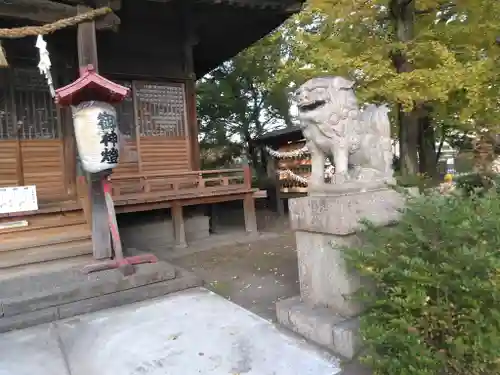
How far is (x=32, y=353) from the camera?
3475 mm

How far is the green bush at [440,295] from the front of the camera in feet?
7.78

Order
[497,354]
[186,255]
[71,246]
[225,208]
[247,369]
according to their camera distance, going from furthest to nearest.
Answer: [225,208]
[186,255]
[71,246]
[247,369]
[497,354]

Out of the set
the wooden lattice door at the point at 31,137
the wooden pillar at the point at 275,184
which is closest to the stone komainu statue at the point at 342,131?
the wooden lattice door at the point at 31,137

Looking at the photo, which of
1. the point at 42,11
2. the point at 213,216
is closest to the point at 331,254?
the point at 42,11

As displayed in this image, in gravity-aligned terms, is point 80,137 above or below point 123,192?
above

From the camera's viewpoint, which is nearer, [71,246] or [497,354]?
[497,354]

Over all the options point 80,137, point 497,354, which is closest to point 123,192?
point 80,137

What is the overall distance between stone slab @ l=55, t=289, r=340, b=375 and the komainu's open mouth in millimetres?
2070

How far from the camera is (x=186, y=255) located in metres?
7.22

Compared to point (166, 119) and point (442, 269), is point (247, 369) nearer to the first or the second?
point (442, 269)

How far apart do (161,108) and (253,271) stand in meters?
4.43

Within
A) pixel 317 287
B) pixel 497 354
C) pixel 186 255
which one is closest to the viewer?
pixel 497 354

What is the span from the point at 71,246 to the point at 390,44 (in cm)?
687

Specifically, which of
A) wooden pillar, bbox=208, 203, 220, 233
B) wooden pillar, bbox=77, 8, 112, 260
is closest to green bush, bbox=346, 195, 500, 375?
wooden pillar, bbox=77, 8, 112, 260
